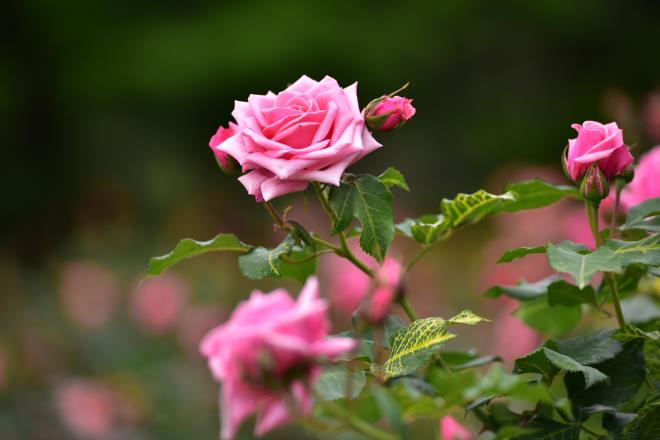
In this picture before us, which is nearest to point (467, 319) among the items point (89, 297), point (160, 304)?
point (160, 304)

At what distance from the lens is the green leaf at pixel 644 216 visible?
0.71m

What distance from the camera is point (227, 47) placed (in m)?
5.70

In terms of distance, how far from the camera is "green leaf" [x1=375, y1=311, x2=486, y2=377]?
61 centimetres

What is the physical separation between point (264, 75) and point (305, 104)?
5045 millimetres

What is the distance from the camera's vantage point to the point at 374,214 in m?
0.68

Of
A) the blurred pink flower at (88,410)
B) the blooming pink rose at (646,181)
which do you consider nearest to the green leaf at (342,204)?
the blooming pink rose at (646,181)

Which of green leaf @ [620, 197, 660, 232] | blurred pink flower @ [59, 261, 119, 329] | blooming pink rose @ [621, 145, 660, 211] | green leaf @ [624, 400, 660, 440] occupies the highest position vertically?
green leaf @ [620, 197, 660, 232]

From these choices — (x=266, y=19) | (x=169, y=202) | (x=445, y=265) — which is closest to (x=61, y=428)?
(x=445, y=265)

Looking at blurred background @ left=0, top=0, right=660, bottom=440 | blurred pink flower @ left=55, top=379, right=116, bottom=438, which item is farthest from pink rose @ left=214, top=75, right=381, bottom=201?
blurred background @ left=0, top=0, right=660, bottom=440

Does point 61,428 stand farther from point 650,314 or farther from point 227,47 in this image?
point 227,47

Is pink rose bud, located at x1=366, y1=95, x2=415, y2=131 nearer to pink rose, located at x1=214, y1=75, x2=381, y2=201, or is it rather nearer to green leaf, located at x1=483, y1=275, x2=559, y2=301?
pink rose, located at x1=214, y1=75, x2=381, y2=201

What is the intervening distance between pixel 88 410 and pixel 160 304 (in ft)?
1.10

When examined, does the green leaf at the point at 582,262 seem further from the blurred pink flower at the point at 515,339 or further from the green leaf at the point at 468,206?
the blurred pink flower at the point at 515,339

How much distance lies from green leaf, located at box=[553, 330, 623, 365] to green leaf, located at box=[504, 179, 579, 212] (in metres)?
0.13
